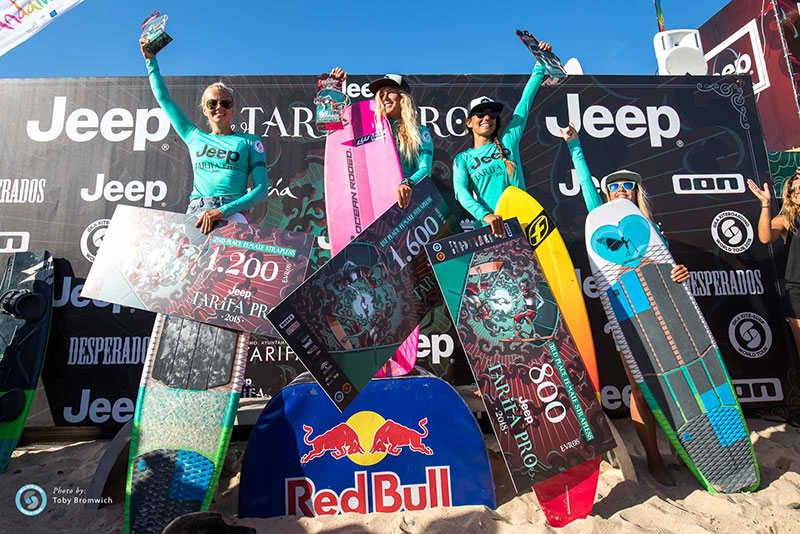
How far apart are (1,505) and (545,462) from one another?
8.48 ft

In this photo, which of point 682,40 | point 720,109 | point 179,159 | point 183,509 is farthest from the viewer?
point 682,40

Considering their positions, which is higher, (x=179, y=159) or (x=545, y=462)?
(x=179, y=159)

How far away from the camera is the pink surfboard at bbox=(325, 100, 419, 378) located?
8.67ft

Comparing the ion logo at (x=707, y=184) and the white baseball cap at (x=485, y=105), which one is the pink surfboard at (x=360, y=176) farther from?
the ion logo at (x=707, y=184)

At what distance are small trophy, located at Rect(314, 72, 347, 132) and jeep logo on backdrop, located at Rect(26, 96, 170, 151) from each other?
140cm

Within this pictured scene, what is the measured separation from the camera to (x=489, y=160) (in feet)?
Answer: 8.70

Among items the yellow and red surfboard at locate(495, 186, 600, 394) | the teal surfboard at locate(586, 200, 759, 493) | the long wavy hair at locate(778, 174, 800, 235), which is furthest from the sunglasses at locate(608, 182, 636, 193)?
the long wavy hair at locate(778, 174, 800, 235)

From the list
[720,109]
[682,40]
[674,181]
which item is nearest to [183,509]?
[674,181]

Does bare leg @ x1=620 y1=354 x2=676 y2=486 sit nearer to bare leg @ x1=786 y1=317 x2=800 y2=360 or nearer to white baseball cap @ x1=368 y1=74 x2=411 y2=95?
bare leg @ x1=786 y1=317 x2=800 y2=360

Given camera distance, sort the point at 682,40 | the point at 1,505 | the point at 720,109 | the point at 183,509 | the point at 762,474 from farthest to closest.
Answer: the point at 682,40 < the point at 720,109 < the point at 762,474 < the point at 1,505 < the point at 183,509

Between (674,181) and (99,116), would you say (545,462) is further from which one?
(99,116)

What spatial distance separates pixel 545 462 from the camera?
1946mm

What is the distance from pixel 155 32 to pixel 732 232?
13.8 ft

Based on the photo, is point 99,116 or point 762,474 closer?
point 762,474
